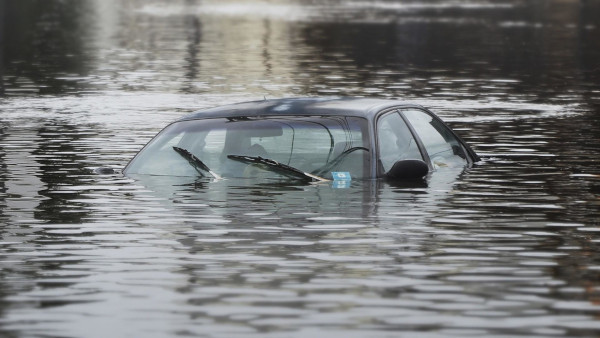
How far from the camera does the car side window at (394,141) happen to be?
55.1 ft

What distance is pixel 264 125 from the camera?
16562 millimetres

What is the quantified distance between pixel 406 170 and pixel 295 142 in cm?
93

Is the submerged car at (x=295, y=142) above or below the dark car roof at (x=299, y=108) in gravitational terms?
below

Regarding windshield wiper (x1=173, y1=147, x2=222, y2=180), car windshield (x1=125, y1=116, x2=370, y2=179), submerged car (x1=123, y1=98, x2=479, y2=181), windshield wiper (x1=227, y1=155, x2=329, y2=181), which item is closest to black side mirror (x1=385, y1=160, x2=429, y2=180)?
submerged car (x1=123, y1=98, x2=479, y2=181)

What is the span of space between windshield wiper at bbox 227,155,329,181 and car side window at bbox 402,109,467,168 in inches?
51.2

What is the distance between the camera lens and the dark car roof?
1672 cm

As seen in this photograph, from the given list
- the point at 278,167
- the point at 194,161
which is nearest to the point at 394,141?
the point at 278,167

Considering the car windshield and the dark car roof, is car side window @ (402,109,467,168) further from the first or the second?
the car windshield

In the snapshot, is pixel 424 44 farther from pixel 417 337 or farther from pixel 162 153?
pixel 417 337

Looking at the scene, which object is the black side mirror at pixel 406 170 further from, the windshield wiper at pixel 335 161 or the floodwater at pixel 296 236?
the windshield wiper at pixel 335 161

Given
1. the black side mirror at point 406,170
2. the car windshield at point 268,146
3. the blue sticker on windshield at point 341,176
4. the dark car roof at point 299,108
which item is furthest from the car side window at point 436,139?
the blue sticker on windshield at point 341,176

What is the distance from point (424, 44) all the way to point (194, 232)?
154 ft

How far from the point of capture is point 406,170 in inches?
656

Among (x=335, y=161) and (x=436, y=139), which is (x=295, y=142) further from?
(x=436, y=139)
